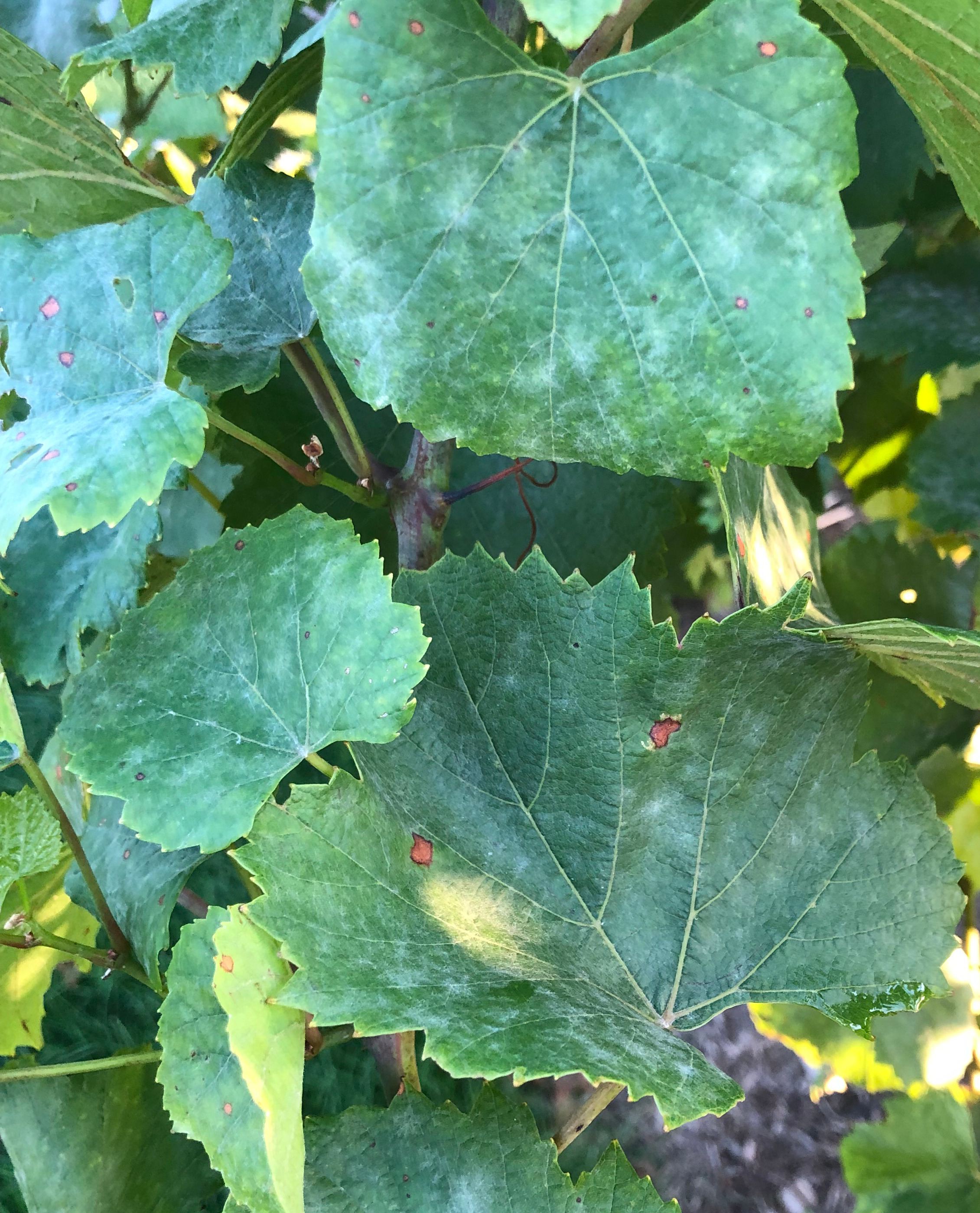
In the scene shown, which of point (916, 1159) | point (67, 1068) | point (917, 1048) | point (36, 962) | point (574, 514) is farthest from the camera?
point (917, 1048)

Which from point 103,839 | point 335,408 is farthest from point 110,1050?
point 335,408

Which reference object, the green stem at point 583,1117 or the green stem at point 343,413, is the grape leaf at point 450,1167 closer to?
→ the green stem at point 583,1117

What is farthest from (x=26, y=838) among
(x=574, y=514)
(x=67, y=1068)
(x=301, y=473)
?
(x=574, y=514)

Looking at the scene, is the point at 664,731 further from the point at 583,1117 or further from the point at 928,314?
the point at 928,314

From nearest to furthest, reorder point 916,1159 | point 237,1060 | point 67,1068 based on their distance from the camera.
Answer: point 237,1060 < point 67,1068 < point 916,1159

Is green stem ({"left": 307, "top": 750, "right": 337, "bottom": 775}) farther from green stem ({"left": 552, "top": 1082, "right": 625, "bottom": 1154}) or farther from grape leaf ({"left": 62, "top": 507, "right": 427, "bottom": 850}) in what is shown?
green stem ({"left": 552, "top": 1082, "right": 625, "bottom": 1154})
